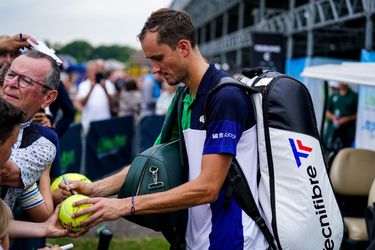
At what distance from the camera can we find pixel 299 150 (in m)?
2.40

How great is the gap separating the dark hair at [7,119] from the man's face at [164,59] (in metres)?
0.66

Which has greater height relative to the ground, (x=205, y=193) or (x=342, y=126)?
(x=205, y=193)

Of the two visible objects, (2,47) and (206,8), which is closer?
(2,47)

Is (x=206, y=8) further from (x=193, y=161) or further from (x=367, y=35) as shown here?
(x=193, y=161)

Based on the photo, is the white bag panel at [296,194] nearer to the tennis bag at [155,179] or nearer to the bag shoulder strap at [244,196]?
the bag shoulder strap at [244,196]

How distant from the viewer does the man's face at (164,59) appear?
242 cm

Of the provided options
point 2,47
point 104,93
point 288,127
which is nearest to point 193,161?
point 288,127

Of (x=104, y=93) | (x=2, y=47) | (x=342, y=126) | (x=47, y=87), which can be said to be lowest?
(x=342, y=126)

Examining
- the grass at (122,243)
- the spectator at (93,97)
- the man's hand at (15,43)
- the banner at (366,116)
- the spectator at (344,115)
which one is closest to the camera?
the man's hand at (15,43)

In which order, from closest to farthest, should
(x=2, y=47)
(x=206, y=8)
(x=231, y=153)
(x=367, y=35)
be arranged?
(x=231, y=153), (x=2, y=47), (x=367, y=35), (x=206, y=8)

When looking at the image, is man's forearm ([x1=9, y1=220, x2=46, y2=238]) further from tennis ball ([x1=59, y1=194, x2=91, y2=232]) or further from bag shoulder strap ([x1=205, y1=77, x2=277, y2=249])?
bag shoulder strap ([x1=205, y1=77, x2=277, y2=249])

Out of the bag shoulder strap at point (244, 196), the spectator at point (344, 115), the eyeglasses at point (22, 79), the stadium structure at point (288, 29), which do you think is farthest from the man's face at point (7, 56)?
the spectator at point (344, 115)

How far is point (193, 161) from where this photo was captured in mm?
2496

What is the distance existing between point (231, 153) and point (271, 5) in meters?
27.4
